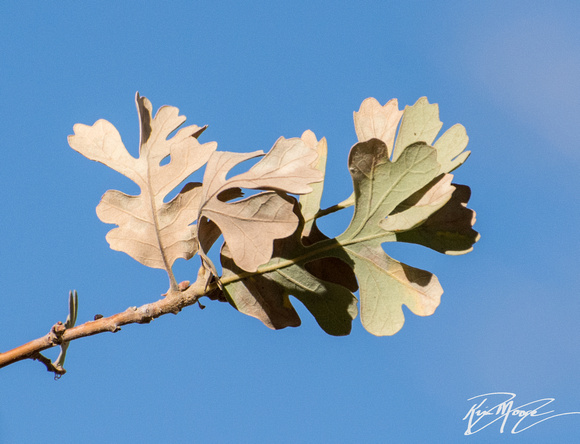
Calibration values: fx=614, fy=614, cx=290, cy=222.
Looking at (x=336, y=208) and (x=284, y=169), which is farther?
(x=336, y=208)

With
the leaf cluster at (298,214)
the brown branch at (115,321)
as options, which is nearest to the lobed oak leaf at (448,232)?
the leaf cluster at (298,214)

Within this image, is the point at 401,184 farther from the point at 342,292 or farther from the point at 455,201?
the point at 342,292

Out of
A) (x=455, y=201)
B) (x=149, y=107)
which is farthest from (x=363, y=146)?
(x=149, y=107)

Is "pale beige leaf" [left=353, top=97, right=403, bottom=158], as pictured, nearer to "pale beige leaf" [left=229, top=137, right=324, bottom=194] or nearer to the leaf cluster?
the leaf cluster

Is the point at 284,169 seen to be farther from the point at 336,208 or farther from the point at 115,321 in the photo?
the point at 115,321

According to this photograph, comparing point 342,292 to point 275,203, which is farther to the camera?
point 342,292

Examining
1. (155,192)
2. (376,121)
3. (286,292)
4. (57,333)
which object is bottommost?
(57,333)

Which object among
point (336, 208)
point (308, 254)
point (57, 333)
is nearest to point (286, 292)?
point (308, 254)
